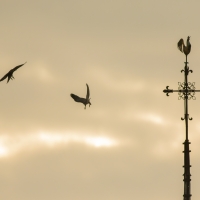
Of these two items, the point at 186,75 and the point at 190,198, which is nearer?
the point at 190,198

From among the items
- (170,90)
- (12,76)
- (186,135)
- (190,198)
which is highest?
(12,76)

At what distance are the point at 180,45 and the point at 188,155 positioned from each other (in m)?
5.06

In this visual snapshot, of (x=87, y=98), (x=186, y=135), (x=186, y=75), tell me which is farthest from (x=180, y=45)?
(x=87, y=98)

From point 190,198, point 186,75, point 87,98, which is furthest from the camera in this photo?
point 87,98

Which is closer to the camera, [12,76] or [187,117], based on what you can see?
[187,117]

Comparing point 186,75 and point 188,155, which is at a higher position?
point 186,75

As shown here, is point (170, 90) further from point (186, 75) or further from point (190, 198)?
point (190, 198)

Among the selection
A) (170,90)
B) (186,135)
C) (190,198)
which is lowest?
(190,198)

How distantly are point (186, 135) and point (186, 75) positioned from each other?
2699 millimetres

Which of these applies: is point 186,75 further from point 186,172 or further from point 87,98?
point 87,98

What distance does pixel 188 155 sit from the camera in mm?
31422

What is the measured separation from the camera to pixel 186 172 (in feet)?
102

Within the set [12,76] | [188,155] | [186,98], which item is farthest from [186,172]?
[12,76]

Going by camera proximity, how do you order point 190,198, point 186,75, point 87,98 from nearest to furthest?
1. point 190,198
2. point 186,75
3. point 87,98
